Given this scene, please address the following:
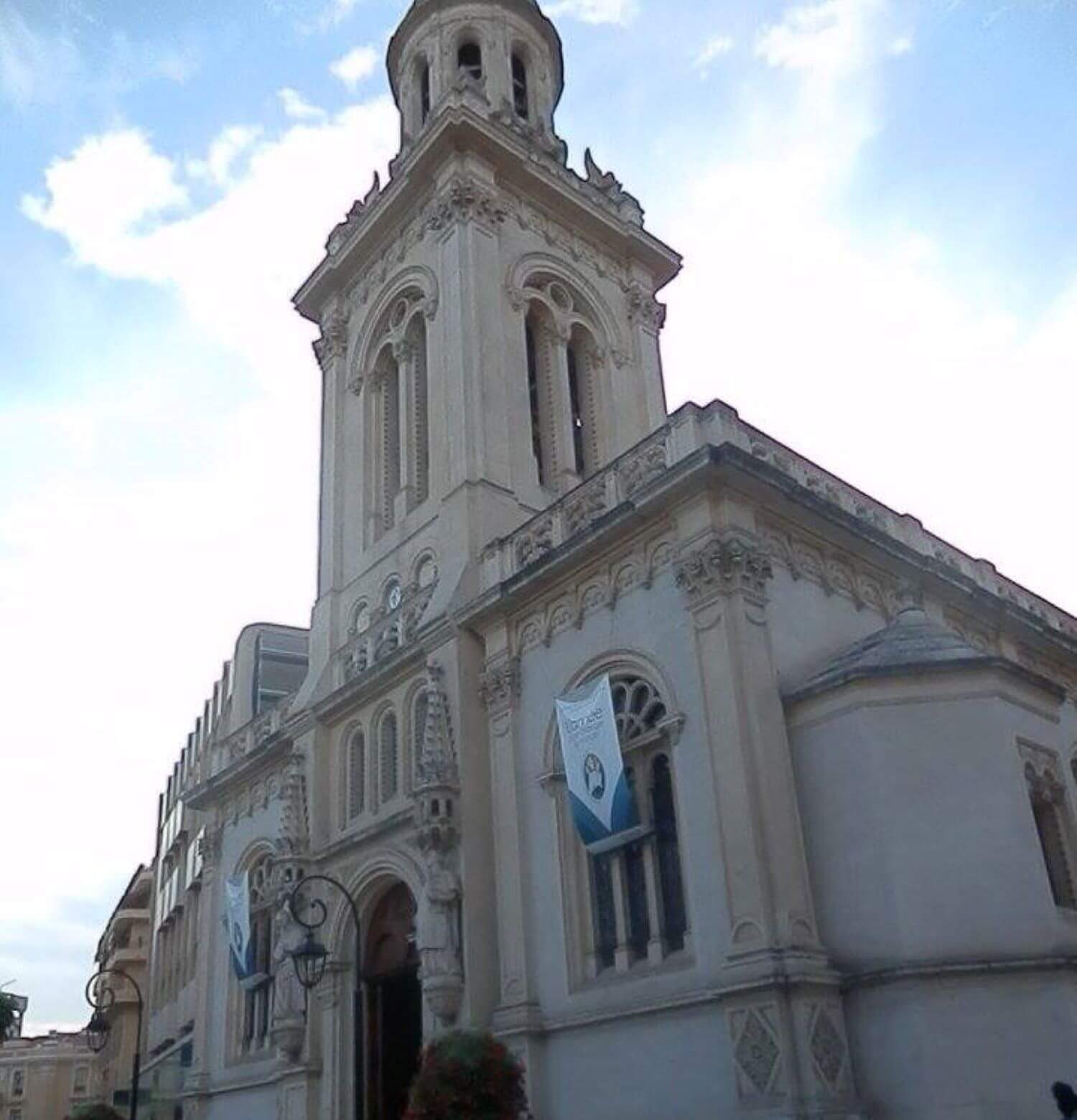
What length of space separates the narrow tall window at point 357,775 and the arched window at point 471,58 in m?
20.2

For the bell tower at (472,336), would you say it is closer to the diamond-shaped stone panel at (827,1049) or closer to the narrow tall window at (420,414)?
the narrow tall window at (420,414)

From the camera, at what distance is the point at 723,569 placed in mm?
19266

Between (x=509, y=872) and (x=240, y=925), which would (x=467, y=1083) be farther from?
(x=240, y=925)

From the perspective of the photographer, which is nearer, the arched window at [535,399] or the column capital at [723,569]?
the column capital at [723,569]

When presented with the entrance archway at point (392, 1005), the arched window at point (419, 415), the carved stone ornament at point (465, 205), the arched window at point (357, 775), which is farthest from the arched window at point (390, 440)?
the entrance archway at point (392, 1005)

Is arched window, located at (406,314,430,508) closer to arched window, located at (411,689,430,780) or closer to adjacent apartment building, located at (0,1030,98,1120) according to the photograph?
arched window, located at (411,689,430,780)

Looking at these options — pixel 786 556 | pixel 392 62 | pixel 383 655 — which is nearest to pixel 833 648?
pixel 786 556

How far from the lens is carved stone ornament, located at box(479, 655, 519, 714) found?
22781 millimetres

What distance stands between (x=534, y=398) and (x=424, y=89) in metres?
12.7

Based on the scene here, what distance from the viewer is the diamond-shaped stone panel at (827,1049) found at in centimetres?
1608

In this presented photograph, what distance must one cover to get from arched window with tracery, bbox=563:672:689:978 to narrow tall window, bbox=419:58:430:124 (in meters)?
21.9

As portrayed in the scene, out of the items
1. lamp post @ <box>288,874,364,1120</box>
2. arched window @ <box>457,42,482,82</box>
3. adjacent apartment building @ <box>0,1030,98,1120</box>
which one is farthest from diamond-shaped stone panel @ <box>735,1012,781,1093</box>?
adjacent apartment building @ <box>0,1030,98,1120</box>

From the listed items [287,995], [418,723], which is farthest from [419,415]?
[287,995]

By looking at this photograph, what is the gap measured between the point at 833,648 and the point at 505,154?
1627 centimetres
